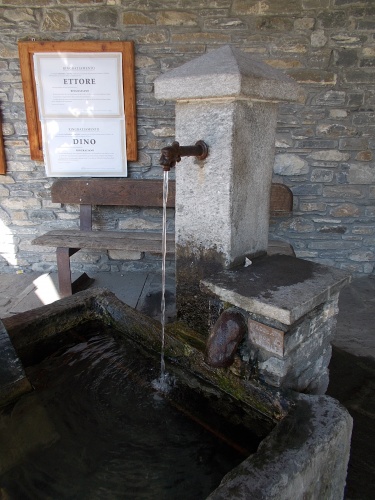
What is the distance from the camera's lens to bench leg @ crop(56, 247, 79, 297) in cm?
373

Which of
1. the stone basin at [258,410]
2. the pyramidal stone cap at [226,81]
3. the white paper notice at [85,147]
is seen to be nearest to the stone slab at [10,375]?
the stone basin at [258,410]

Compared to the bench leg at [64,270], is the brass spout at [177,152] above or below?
above

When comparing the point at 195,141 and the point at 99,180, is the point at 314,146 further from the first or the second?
the point at 195,141

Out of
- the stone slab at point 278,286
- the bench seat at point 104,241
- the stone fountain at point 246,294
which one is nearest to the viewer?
the stone fountain at point 246,294

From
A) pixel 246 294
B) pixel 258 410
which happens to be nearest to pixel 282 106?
pixel 246 294

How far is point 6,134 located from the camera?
4078 mm

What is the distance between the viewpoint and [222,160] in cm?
168

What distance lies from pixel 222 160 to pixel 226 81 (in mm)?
316

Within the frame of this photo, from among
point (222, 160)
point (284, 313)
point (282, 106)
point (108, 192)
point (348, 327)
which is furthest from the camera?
point (108, 192)

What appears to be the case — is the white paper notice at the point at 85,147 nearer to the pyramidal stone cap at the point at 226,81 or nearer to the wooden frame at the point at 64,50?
the wooden frame at the point at 64,50

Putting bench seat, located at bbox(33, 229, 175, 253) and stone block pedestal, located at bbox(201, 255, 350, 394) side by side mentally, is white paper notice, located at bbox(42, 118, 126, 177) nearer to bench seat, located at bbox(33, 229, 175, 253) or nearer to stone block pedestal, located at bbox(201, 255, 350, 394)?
bench seat, located at bbox(33, 229, 175, 253)

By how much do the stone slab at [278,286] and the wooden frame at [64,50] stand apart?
2.59 meters

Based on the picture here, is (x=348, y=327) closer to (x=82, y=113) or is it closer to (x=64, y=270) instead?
(x=64, y=270)

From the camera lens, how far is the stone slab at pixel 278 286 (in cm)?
145
